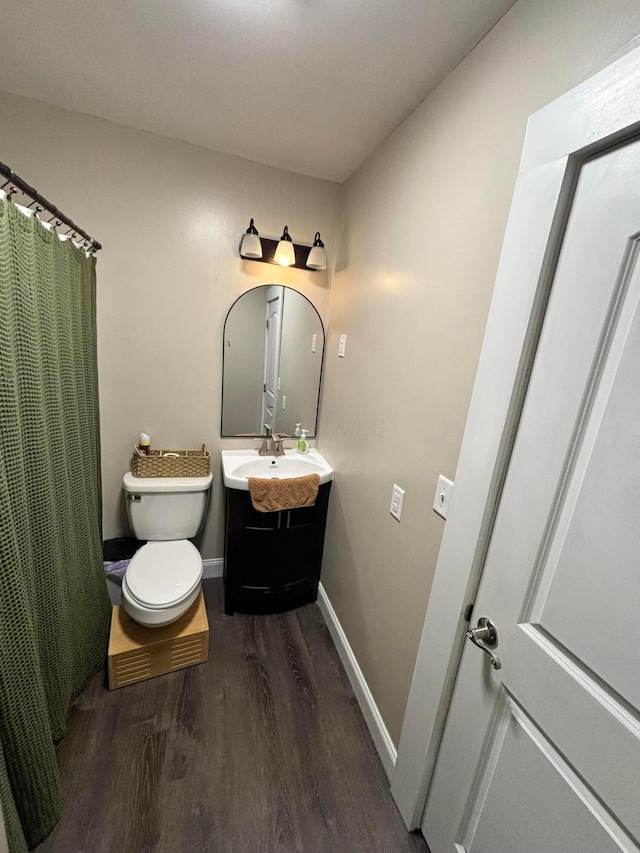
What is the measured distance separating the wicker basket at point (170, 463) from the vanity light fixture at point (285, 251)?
3.79 feet

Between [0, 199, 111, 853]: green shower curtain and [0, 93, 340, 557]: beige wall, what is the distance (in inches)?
13.8

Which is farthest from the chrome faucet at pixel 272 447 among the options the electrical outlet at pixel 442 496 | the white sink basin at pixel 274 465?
the electrical outlet at pixel 442 496

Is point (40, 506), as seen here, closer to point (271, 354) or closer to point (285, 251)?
point (271, 354)

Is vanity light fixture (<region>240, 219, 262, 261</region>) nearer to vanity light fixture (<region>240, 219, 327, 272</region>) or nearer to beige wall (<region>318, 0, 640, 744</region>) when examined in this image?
vanity light fixture (<region>240, 219, 327, 272</region>)

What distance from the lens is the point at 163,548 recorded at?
1.79 metres

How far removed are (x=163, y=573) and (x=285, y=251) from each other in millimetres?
1734

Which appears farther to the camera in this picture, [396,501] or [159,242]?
[159,242]

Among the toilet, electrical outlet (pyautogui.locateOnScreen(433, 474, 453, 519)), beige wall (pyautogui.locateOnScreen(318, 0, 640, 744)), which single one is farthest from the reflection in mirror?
electrical outlet (pyautogui.locateOnScreen(433, 474, 453, 519))

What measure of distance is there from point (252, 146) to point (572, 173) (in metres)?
1.51

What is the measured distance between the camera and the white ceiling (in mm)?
926

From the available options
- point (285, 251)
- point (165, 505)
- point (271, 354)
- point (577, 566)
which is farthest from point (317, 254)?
point (577, 566)

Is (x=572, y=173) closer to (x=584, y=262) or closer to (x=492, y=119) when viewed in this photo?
(x=584, y=262)

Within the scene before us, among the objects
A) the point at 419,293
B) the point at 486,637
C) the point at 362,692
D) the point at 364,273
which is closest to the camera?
the point at 486,637

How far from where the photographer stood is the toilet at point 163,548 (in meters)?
1.46
